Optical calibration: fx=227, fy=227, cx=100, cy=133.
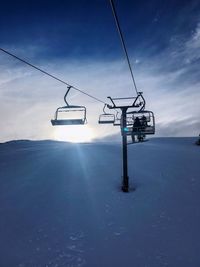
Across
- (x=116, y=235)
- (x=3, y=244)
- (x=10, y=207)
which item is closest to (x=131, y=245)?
(x=116, y=235)

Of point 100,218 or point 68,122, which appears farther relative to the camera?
point 100,218

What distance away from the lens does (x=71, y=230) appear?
11242mm

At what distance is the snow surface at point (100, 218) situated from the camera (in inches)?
374

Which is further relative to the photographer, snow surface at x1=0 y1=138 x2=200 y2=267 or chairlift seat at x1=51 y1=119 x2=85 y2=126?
snow surface at x1=0 y1=138 x2=200 y2=267

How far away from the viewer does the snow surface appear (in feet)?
31.2

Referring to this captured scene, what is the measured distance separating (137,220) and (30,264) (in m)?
5.50

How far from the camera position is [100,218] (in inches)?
477

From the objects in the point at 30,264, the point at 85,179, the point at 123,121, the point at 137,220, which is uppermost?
the point at 123,121

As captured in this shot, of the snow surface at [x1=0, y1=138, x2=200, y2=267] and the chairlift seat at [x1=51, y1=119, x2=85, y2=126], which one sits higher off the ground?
the chairlift seat at [x1=51, y1=119, x2=85, y2=126]

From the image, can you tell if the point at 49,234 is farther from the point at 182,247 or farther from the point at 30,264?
the point at 182,247

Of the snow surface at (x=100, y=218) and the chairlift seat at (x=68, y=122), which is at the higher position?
the chairlift seat at (x=68, y=122)

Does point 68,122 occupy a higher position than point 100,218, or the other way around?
point 68,122

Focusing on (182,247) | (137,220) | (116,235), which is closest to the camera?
(182,247)

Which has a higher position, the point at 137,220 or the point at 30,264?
the point at 137,220
